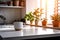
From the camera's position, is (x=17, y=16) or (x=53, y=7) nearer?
(x=53, y=7)

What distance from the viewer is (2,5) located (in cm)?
383

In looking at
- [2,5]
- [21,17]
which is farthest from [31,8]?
[2,5]

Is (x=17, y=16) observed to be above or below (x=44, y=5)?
below

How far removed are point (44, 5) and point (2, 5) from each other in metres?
1.14

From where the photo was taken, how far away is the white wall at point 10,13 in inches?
158

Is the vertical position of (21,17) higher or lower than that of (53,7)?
lower

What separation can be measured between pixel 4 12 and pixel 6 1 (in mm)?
320

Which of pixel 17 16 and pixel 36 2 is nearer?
pixel 36 2

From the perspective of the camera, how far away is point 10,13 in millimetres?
4082

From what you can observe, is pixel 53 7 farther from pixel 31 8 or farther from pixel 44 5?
pixel 31 8

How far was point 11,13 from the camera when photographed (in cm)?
409

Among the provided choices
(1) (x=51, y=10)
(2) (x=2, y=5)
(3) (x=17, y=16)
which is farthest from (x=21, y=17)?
(1) (x=51, y=10)

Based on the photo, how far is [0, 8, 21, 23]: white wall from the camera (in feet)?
13.2

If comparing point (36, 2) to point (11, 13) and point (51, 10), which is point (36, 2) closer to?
point (51, 10)
